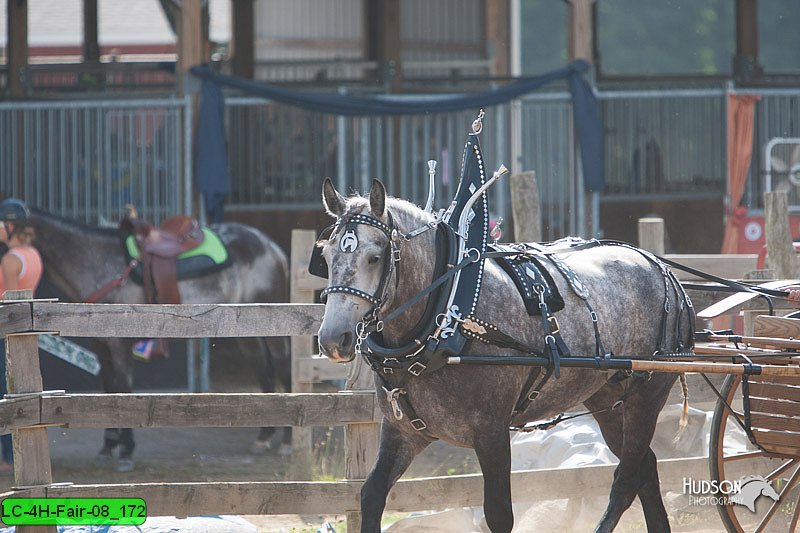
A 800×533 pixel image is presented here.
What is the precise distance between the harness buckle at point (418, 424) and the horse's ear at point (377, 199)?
87 cm

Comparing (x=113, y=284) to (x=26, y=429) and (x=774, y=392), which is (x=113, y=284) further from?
(x=774, y=392)

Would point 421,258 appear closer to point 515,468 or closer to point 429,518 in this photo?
point 429,518

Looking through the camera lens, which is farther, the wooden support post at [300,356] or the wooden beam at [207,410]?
the wooden support post at [300,356]

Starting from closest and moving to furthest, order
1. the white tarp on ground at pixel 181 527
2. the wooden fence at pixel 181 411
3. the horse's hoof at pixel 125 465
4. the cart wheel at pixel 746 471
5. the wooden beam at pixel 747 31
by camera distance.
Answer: the cart wheel at pixel 746 471
the wooden fence at pixel 181 411
the white tarp on ground at pixel 181 527
the horse's hoof at pixel 125 465
the wooden beam at pixel 747 31

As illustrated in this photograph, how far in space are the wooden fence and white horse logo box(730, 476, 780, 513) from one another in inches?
81.1

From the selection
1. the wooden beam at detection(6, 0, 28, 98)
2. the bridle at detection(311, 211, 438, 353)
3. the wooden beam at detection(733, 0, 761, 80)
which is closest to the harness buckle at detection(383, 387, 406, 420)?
the bridle at detection(311, 211, 438, 353)

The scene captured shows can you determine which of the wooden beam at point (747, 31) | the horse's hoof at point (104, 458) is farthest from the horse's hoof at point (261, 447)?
the wooden beam at point (747, 31)

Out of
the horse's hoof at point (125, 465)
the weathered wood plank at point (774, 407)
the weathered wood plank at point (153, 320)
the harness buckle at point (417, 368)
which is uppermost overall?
the weathered wood plank at point (153, 320)

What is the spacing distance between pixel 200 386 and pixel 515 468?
14.9 ft

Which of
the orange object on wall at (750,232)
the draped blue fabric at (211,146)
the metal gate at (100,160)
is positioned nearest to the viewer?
the draped blue fabric at (211,146)

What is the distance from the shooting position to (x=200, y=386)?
424 inches

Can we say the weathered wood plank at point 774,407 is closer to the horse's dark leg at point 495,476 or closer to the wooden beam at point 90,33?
the horse's dark leg at point 495,476

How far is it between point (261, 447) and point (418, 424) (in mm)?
5238

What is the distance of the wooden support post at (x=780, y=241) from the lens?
7219 mm
